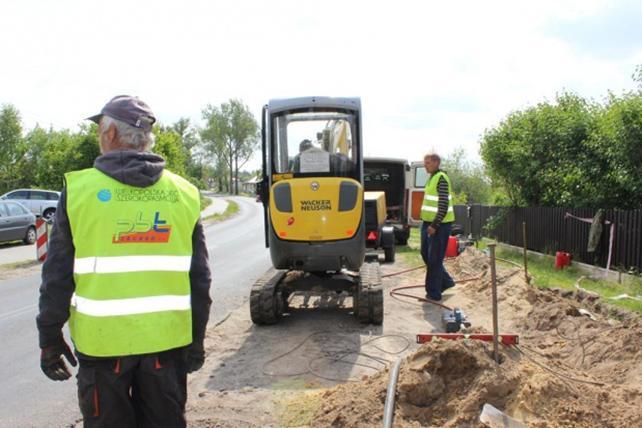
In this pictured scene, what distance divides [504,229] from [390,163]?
3979 mm

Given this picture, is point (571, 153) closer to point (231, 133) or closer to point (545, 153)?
point (545, 153)

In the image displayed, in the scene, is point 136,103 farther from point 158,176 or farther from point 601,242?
point 601,242

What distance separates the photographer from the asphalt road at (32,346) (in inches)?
188

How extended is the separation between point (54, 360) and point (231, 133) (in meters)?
94.6

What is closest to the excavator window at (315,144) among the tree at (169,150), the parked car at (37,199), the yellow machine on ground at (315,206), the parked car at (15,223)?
the yellow machine on ground at (315,206)

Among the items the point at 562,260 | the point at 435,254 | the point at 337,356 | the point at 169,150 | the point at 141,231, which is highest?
the point at 169,150

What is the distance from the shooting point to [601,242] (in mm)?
10820

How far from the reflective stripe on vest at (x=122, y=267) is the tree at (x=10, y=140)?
148 ft

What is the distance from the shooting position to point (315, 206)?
702 centimetres

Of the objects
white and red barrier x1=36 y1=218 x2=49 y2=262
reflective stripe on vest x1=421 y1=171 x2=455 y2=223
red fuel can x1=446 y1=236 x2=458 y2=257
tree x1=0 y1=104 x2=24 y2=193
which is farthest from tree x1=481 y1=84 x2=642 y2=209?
tree x1=0 y1=104 x2=24 y2=193

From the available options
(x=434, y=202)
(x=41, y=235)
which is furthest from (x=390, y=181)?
(x=41, y=235)

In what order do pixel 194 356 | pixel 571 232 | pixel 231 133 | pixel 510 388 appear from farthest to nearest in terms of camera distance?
pixel 231 133 < pixel 571 232 < pixel 510 388 < pixel 194 356

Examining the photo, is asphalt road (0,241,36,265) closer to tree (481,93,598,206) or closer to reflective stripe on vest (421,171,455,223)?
reflective stripe on vest (421,171,455,223)

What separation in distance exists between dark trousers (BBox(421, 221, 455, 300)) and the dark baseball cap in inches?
247
